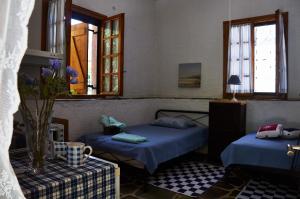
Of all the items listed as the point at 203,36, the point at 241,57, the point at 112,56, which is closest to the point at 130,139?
the point at 112,56

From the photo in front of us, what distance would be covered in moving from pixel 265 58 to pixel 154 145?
249 centimetres

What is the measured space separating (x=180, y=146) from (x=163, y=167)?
1.87 feet

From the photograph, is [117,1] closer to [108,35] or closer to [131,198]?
[108,35]

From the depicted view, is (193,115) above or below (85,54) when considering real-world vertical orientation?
below

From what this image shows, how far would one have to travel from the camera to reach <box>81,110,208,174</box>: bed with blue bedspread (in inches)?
110

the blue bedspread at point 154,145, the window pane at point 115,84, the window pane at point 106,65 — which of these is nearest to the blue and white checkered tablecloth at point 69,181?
the blue bedspread at point 154,145

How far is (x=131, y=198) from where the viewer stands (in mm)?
2654

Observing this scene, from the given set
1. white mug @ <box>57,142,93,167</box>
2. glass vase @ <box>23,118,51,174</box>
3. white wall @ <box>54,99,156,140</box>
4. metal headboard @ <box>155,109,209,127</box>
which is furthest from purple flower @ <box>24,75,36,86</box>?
metal headboard @ <box>155,109,209,127</box>

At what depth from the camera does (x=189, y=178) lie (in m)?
3.30

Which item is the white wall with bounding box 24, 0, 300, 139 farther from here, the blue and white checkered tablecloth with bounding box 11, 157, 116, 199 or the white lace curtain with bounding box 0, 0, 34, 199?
the white lace curtain with bounding box 0, 0, 34, 199

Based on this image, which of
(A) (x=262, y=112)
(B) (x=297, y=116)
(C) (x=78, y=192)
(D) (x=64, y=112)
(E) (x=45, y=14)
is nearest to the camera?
(C) (x=78, y=192)

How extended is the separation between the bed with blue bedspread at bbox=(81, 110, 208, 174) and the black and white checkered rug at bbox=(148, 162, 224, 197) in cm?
32

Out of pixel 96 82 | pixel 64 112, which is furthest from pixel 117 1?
pixel 64 112

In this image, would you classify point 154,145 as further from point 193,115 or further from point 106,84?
point 193,115
